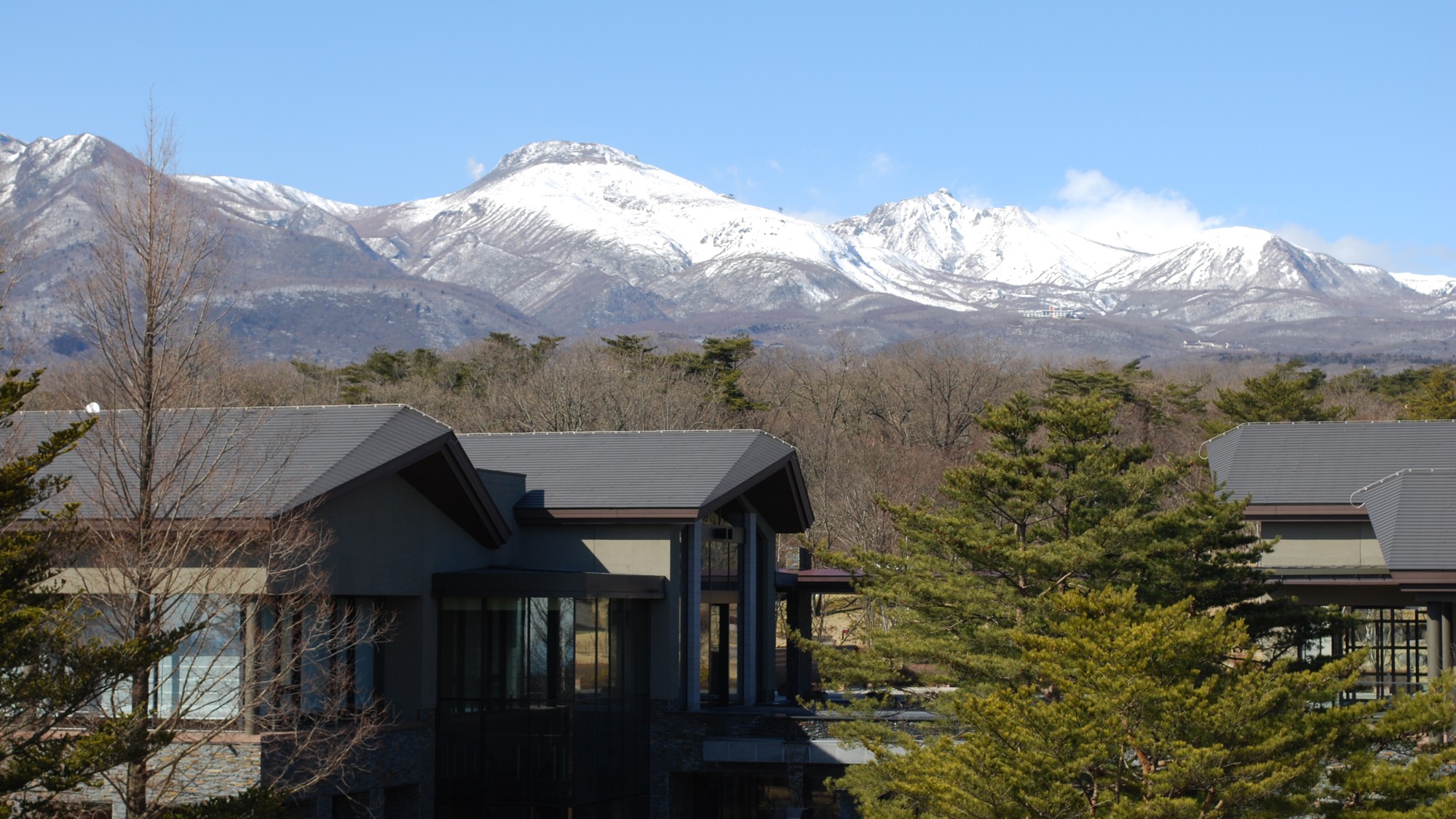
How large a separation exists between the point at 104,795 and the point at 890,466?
3850 centimetres

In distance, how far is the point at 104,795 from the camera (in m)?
19.5

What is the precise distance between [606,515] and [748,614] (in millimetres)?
5437

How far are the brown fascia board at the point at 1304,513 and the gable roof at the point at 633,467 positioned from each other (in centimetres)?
894

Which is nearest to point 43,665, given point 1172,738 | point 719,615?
point 1172,738

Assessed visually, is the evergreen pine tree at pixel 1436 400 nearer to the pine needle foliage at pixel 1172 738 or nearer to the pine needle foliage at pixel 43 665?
the pine needle foliage at pixel 1172 738

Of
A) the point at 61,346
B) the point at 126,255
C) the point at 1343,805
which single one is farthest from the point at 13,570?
the point at 61,346

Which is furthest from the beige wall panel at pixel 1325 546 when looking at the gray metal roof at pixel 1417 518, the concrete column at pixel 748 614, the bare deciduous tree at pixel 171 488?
the bare deciduous tree at pixel 171 488

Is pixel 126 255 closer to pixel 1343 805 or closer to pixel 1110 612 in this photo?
pixel 1110 612

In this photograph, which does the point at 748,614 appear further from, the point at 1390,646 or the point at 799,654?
the point at 1390,646

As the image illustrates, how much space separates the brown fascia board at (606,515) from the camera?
25656 millimetres

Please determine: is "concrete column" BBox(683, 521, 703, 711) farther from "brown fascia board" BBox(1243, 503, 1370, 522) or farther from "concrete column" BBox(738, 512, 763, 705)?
"brown fascia board" BBox(1243, 503, 1370, 522)

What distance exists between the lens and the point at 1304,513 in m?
28.5

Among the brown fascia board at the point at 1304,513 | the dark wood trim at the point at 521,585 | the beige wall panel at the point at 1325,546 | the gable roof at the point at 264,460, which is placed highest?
the gable roof at the point at 264,460

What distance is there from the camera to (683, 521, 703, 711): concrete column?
2677cm
